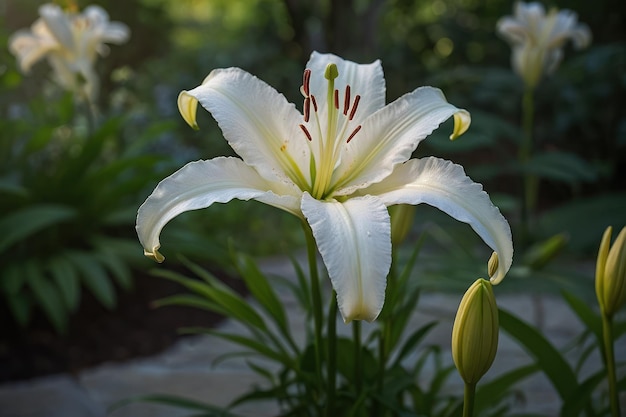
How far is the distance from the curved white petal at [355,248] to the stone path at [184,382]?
2.90ft

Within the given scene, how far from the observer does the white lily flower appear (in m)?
0.98

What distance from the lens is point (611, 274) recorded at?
44.6 inches

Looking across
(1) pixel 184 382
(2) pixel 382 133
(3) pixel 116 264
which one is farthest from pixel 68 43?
(2) pixel 382 133

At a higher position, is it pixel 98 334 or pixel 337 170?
pixel 337 170

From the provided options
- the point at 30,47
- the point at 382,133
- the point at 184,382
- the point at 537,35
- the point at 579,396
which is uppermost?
the point at 537,35

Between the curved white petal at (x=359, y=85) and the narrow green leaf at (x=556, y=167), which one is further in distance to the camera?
the narrow green leaf at (x=556, y=167)

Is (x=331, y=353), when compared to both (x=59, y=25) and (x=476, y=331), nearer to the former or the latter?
(x=476, y=331)

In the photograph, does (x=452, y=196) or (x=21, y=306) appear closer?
(x=452, y=196)

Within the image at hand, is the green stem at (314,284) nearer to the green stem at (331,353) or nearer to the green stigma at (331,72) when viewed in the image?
the green stem at (331,353)

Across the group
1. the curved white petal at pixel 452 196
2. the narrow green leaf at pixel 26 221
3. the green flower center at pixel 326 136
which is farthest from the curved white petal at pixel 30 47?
the curved white petal at pixel 452 196

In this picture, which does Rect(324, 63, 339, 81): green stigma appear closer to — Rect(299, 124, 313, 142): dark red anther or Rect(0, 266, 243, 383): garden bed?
Rect(299, 124, 313, 142): dark red anther

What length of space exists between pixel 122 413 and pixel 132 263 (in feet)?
3.07

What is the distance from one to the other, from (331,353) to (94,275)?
161 centimetres

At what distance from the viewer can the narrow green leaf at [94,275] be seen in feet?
8.33
